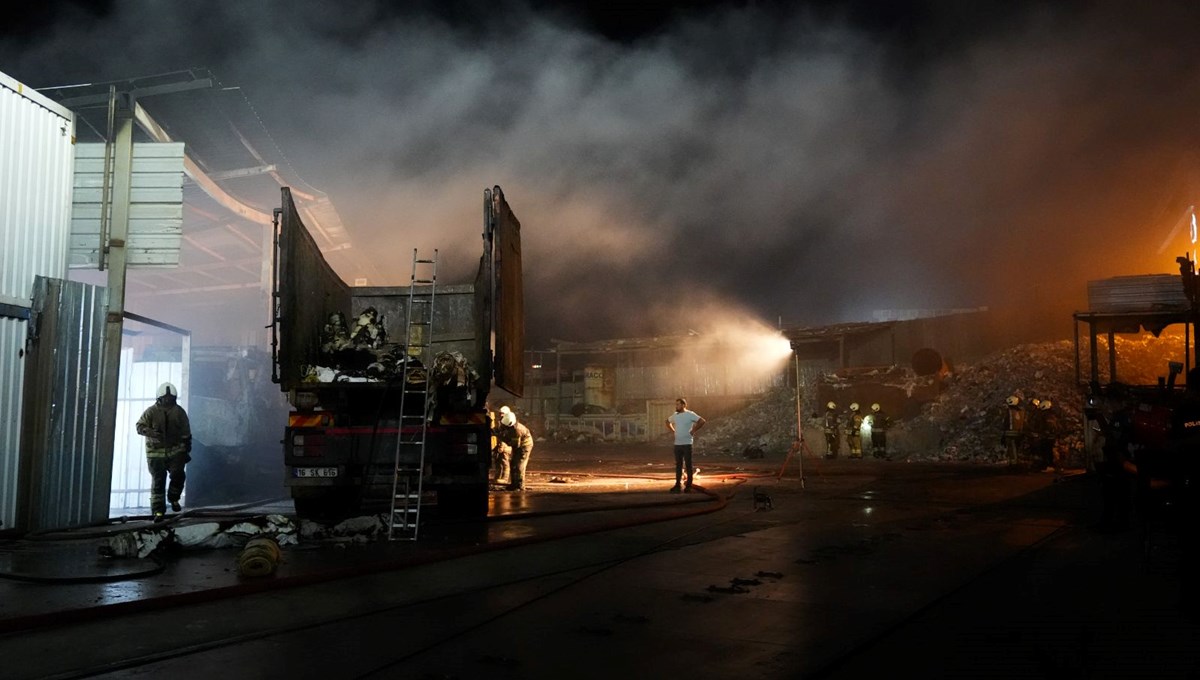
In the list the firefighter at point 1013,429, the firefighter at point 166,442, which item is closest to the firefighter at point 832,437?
the firefighter at point 1013,429

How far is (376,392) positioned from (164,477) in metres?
3.38

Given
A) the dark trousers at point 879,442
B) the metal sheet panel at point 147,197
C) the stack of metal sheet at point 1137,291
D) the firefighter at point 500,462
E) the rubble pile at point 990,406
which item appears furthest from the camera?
the dark trousers at point 879,442

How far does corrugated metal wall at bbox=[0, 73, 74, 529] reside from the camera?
818cm

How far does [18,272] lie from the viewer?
8.48 meters

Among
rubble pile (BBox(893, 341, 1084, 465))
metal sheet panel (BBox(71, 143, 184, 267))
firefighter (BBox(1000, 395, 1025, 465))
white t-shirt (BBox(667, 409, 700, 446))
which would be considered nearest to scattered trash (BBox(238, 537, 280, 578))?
metal sheet panel (BBox(71, 143, 184, 267))

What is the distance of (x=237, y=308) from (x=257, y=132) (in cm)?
1130

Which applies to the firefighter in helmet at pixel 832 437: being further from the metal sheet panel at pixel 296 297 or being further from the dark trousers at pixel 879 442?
the metal sheet panel at pixel 296 297

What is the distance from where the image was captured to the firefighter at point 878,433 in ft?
74.9

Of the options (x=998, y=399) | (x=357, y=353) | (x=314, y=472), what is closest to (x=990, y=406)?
(x=998, y=399)

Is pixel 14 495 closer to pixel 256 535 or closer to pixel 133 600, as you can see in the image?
pixel 256 535

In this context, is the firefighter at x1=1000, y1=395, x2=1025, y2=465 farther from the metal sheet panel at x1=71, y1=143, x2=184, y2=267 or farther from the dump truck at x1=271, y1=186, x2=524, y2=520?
the metal sheet panel at x1=71, y1=143, x2=184, y2=267

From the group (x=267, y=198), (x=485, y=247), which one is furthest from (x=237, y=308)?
(x=485, y=247)

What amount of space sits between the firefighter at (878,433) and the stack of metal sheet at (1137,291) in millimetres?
6037

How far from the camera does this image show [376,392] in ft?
29.2
